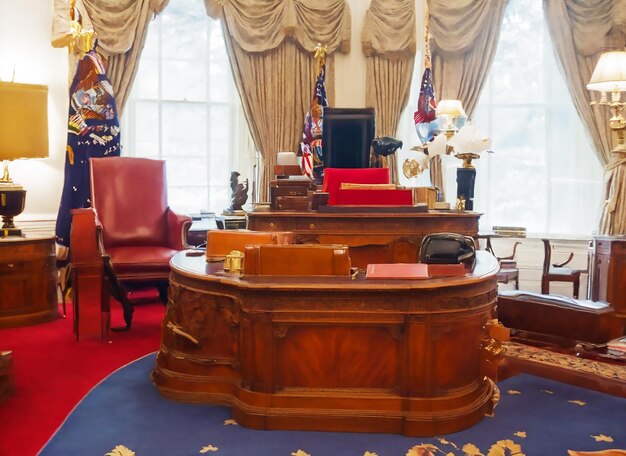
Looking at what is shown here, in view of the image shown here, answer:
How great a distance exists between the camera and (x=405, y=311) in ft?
9.14

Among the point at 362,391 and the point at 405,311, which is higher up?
the point at 405,311

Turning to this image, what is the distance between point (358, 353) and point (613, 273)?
11.1 ft

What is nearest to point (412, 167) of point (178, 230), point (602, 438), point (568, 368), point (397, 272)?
point (178, 230)

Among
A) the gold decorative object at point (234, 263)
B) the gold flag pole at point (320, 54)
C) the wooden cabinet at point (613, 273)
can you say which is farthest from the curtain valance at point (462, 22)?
the gold decorative object at point (234, 263)

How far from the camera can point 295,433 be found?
2.77 m

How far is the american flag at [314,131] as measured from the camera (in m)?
6.57

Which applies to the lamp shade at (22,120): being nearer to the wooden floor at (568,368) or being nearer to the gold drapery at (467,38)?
the wooden floor at (568,368)

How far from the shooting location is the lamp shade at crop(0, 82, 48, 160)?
4.79m

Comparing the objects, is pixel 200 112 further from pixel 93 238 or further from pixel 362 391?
pixel 362 391

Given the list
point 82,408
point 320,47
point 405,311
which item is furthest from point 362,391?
point 320,47

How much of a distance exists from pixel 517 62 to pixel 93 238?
4.96m

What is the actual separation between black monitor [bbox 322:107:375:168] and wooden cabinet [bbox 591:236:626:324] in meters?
2.20

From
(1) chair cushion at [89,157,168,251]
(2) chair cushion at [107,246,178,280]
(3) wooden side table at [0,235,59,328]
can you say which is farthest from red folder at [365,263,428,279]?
(3) wooden side table at [0,235,59,328]

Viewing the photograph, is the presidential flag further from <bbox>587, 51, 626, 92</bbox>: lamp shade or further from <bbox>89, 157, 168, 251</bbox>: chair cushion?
<bbox>587, 51, 626, 92</bbox>: lamp shade
